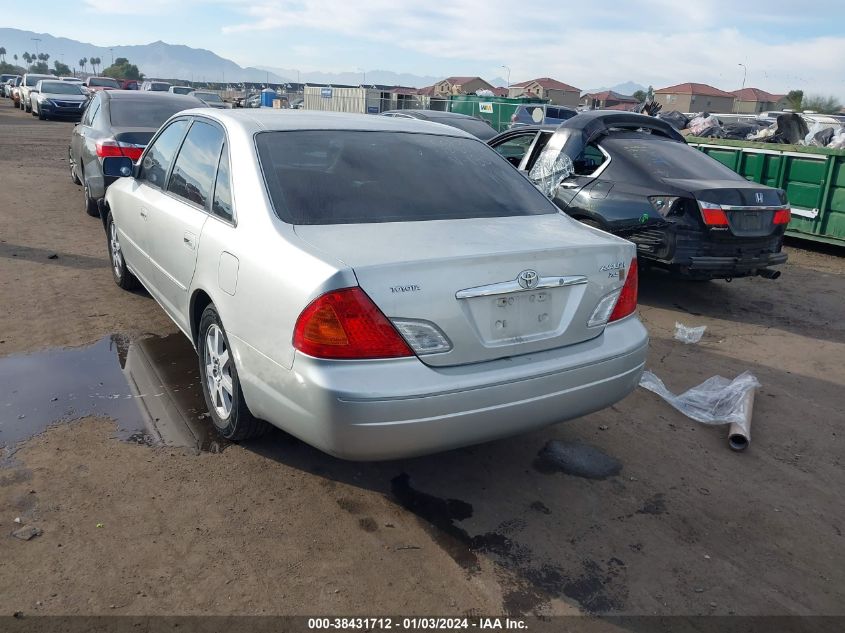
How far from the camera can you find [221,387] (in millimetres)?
3658

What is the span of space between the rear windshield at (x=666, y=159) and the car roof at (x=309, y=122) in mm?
2868

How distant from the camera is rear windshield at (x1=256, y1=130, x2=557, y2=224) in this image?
3.30 meters

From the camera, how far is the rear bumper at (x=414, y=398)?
8.73 feet

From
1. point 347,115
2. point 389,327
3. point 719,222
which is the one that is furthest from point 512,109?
point 389,327

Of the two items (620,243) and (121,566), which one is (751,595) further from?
(121,566)

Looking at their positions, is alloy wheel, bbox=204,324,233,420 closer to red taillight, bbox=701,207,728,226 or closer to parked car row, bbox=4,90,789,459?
parked car row, bbox=4,90,789,459

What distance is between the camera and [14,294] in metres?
6.09


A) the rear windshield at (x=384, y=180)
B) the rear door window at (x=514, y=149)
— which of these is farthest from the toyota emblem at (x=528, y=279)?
the rear door window at (x=514, y=149)

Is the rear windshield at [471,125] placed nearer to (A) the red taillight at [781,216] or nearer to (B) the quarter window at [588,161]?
(B) the quarter window at [588,161]

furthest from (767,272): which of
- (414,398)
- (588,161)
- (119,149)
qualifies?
(119,149)

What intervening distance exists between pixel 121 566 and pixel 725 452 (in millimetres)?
3101

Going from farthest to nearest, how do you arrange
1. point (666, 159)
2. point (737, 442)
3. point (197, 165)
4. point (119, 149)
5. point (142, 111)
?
point (142, 111), point (119, 149), point (666, 159), point (197, 165), point (737, 442)

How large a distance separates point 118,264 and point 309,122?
3131 millimetres

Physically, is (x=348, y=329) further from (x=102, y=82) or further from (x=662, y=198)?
(x=102, y=82)
